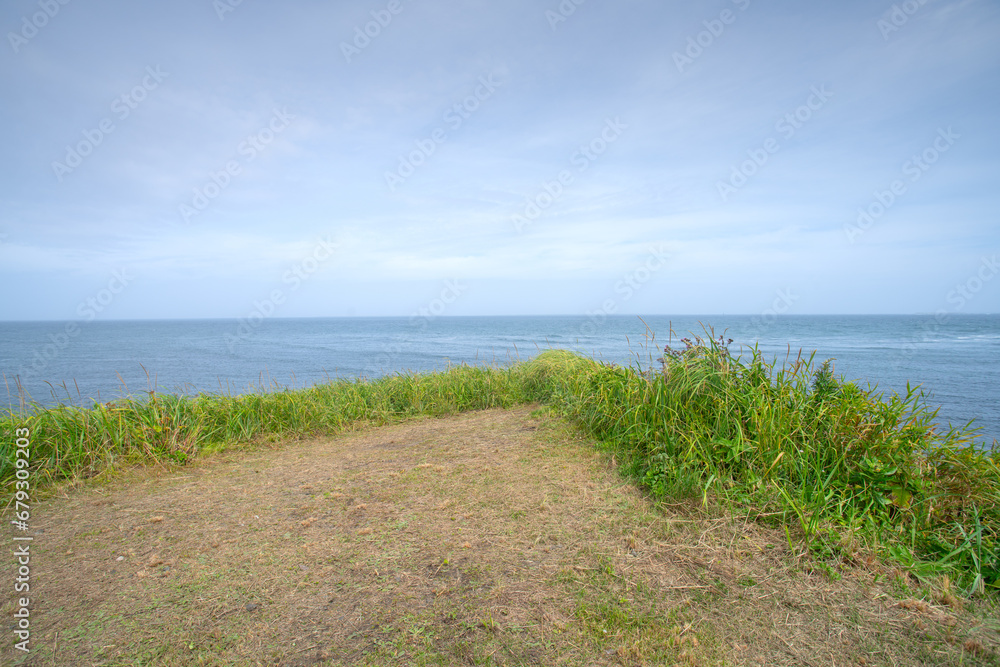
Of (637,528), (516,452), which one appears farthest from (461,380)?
(637,528)

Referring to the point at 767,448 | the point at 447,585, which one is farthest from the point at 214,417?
the point at 767,448

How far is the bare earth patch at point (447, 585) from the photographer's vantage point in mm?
2305

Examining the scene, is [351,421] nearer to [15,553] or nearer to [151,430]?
[151,430]

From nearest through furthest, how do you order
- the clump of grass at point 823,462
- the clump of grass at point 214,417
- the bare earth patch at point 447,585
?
the bare earth patch at point 447,585, the clump of grass at point 823,462, the clump of grass at point 214,417

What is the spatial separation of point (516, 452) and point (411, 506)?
4.82ft

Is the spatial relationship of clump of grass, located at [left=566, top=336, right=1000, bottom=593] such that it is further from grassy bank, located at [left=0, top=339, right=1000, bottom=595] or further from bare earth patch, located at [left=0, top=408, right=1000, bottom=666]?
bare earth patch, located at [left=0, top=408, right=1000, bottom=666]

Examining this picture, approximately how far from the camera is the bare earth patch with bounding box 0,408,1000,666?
7.56 ft

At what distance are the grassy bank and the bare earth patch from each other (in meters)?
0.27

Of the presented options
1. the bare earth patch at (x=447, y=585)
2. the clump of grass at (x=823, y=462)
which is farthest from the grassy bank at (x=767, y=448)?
the bare earth patch at (x=447, y=585)

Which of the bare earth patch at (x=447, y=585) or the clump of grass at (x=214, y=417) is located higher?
the clump of grass at (x=214, y=417)

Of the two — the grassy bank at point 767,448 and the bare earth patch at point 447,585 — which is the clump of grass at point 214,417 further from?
the bare earth patch at point 447,585

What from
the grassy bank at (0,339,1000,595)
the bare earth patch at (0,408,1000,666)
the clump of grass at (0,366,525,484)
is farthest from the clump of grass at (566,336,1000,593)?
the clump of grass at (0,366,525,484)

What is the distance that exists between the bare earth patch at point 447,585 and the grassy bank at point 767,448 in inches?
10.6

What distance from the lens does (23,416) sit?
4.89m
